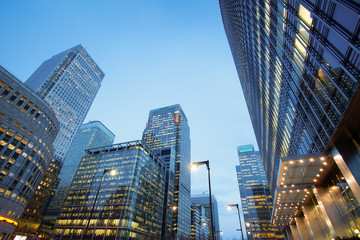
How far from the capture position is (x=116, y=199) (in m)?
87.4

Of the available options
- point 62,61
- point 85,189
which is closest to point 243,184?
point 85,189

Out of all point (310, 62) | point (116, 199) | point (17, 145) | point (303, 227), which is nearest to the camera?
point (310, 62)

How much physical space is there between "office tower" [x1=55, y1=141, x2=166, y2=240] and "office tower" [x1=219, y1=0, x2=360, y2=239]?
2776 inches

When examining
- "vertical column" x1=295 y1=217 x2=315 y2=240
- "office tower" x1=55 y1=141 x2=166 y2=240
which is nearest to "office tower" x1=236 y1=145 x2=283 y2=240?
"office tower" x1=55 y1=141 x2=166 y2=240

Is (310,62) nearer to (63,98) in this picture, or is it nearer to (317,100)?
(317,100)

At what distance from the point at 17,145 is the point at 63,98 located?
111m

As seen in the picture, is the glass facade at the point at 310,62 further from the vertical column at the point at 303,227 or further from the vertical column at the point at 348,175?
the vertical column at the point at 303,227

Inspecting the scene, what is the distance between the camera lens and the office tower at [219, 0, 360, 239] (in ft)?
43.0

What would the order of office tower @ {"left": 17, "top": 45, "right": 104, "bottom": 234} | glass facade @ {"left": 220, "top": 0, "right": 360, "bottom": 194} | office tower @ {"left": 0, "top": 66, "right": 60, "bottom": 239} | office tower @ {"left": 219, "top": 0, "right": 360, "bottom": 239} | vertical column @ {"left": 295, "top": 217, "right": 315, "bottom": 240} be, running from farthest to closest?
1. office tower @ {"left": 17, "top": 45, "right": 104, "bottom": 234}
2. office tower @ {"left": 0, "top": 66, "right": 60, "bottom": 239}
3. vertical column @ {"left": 295, "top": 217, "right": 315, "bottom": 240}
4. office tower @ {"left": 219, "top": 0, "right": 360, "bottom": 239}
5. glass facade @ {"left": 220, "top": 0, "right": 360, "bottom": 194}

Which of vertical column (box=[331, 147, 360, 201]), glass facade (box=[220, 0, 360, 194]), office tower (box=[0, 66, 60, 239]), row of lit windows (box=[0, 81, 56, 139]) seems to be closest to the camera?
glass facade (box=[220, 0, 360, 194])

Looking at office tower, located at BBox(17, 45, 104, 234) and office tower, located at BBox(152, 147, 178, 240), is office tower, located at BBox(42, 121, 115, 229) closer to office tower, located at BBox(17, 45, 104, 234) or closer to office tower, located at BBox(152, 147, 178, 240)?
office tower, located at BBox(17, 45, 104, 234)

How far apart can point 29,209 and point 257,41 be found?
150191 millimetres

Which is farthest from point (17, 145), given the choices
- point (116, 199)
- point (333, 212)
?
point (333, 212)

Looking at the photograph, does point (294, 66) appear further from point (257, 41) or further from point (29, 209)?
point (29, 209)
